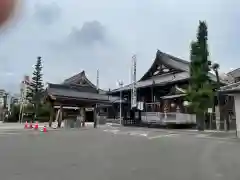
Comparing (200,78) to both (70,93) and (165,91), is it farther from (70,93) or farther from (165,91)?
(70,93)

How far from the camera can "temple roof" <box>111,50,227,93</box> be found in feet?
113

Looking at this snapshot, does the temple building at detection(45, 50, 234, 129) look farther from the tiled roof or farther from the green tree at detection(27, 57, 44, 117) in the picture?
the green tree at detection(27, 57, 44, 117)

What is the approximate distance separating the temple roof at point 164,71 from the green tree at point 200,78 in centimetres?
644

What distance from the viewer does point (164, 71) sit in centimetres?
3791

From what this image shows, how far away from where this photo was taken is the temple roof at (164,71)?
34.5m

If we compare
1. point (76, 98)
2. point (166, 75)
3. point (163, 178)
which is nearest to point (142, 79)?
point (166, 75)

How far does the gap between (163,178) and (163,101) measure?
29.2m

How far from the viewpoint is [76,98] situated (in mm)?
30547

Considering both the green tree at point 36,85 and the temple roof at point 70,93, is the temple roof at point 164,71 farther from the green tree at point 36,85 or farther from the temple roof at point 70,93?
the green tree at point 36,85

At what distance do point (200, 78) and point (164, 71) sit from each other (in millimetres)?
12789

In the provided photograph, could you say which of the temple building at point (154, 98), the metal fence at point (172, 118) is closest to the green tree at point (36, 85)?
the temple building at point (154, 98)

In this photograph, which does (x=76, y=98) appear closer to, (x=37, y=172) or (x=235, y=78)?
(x=235, y=78)

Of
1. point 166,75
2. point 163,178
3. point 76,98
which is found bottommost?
point 163,178

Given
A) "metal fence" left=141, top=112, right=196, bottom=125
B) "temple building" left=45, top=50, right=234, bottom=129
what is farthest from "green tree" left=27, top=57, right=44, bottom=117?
"metal fence" left=141, top=112, right=196, bottom=125
